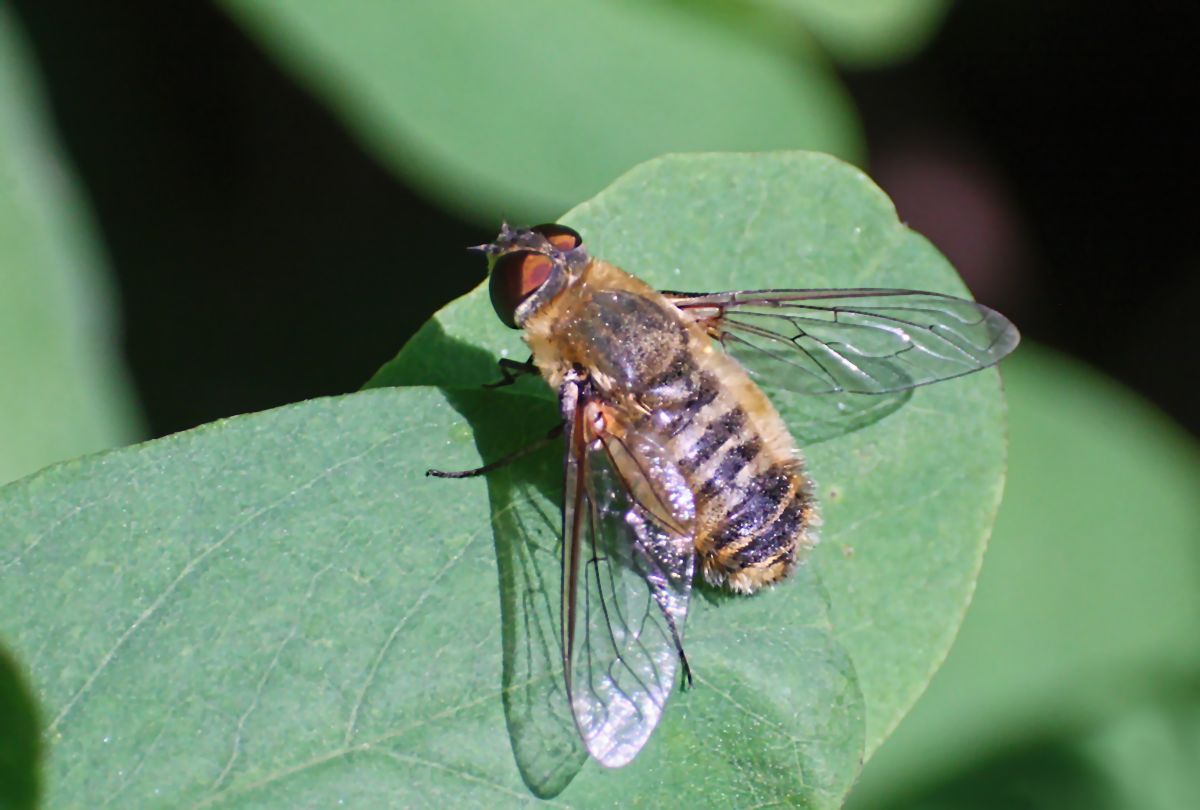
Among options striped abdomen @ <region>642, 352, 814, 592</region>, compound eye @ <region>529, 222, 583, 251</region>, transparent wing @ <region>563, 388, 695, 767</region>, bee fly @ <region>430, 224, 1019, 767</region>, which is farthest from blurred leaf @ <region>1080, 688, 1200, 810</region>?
compound eye @ <region>529, 222, 583, 251</region>

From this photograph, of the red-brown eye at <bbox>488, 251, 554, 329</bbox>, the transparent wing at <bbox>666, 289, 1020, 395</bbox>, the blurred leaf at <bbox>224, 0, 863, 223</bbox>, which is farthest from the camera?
the blurred leaf at <bbox>224, 0, 863, 223</bbox>

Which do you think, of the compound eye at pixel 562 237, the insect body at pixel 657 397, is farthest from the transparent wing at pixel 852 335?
the compound eye at pixel 562 237

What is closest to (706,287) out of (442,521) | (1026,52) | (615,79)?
(442,521)

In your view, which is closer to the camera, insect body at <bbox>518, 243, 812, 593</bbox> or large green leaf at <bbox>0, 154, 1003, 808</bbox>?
large green leaf at <bbox>0, 154, 1003, 808</bbox>

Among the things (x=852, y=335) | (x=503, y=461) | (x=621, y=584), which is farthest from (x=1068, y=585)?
(x=503, y=461)

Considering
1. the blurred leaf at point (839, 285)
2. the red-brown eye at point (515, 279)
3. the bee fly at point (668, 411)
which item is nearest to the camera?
the bee fly at point (668, 411)

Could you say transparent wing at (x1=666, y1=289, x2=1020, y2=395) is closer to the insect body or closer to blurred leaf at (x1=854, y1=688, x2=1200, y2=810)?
the insect body

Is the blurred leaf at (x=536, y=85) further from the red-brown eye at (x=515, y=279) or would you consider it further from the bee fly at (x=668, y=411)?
the red-brown eye at (x=515, y=279)

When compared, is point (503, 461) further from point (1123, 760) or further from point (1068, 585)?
point (1123, 760)
